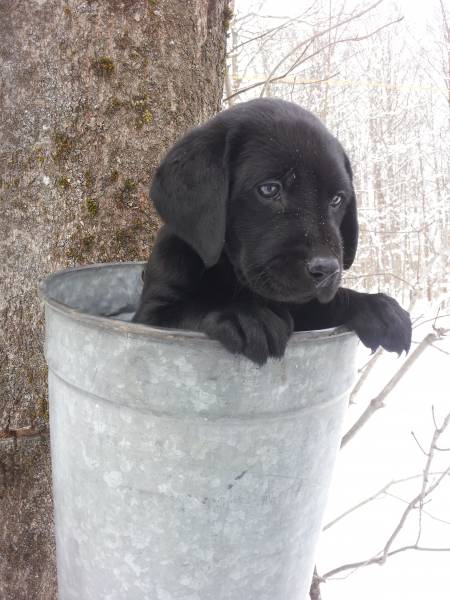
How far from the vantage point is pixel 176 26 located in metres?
2.25

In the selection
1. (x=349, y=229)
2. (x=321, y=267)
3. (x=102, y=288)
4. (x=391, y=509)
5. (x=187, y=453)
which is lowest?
(x=391, y=509)

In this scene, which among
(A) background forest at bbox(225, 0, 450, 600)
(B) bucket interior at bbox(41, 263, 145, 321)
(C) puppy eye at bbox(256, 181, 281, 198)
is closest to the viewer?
(C) puppy eye at bbox(256, 181, 281, 198)

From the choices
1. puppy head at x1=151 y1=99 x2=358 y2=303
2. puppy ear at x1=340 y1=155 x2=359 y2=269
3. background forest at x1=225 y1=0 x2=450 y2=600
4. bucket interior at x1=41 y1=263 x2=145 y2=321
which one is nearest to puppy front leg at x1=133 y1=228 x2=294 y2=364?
puppy head at x1=151 y1=99 x2=358 y2=303

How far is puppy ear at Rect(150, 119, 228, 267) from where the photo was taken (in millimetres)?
1478

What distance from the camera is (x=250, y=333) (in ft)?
3.99

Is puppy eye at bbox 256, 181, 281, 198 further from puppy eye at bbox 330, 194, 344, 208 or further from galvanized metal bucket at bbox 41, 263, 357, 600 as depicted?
galvanized metal bucket at bbox 41, 263, 357, 600

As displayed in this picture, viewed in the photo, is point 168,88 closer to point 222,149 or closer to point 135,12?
point 135,12

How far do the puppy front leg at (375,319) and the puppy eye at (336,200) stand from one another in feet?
0.84

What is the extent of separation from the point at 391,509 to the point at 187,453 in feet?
12.8

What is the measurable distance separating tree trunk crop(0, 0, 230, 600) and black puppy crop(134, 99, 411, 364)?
2.05ft

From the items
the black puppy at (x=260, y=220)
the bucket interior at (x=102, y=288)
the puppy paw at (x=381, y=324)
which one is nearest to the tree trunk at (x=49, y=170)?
the bucket interior at (x=102, y=288)

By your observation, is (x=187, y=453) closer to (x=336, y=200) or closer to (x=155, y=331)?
(x=155, y=331)

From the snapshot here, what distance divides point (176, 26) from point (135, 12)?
16 centimetres

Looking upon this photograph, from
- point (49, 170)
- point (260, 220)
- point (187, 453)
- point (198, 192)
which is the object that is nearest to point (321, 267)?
point (260, 220)
